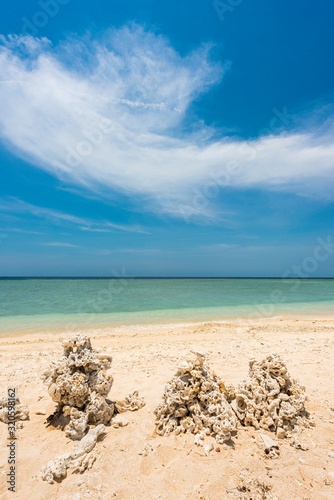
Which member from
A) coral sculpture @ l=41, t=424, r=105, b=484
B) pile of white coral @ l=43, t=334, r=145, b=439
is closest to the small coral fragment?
pile of white coral @ l=43, t=334, r=145, b=439

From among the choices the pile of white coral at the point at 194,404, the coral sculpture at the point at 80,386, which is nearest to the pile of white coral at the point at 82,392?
the coral sculpture at the point at 80,386

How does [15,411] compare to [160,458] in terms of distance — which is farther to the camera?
[15,411]

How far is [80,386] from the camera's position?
12.6ft

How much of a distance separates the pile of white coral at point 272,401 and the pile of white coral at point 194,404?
0.32 m

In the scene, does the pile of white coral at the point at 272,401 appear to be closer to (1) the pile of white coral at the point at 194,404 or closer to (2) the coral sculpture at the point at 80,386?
(1) the pile of white coral at the point at 194,404

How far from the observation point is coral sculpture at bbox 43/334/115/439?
3.79m

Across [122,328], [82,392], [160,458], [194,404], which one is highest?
[82,392]

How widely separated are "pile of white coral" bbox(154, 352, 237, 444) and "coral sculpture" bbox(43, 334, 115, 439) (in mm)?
1032

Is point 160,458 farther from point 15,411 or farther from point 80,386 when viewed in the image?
point 15,411

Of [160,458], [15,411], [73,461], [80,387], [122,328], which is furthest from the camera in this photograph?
[122,328]

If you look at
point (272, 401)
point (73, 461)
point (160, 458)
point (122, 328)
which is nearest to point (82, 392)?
point (73, 461)

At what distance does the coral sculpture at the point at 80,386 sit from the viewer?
3.79m

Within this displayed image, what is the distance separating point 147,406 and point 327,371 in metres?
4.80

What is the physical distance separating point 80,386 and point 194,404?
188 centimetres
